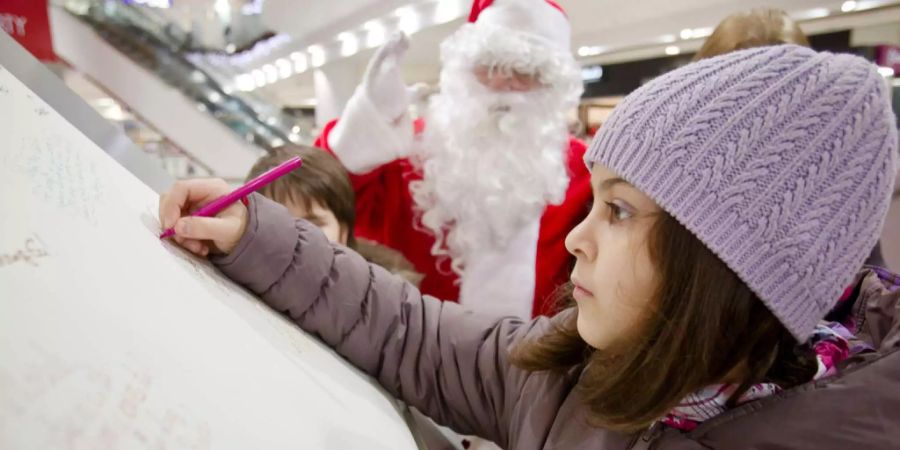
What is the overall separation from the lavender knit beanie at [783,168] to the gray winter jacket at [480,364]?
3.4 inches

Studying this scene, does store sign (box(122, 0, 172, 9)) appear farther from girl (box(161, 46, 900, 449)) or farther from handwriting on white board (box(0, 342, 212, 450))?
handwriting on white board (box(0, 342, 212, 450))

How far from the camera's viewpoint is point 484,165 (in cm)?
152

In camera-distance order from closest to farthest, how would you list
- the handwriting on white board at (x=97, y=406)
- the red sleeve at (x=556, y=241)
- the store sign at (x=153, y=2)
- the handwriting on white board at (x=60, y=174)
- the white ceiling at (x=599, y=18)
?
the handwriting on white board at (x=97, y=406) < the handwriting on white board at (x=60, y=174) < the red sleeve at (x=556, y=241) < the white ceiling at (x=599, y=18) < the store sign at (x=153, y=2)

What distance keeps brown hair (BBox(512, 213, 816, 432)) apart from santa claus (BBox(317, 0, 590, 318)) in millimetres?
700

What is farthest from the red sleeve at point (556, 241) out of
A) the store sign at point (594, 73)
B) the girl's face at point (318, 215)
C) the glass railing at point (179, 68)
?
the store sign at point (594, 73)

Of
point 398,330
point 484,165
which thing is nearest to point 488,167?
point 484,165

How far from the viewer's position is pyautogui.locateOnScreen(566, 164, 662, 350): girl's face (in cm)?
61

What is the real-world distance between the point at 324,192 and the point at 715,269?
2.67ft

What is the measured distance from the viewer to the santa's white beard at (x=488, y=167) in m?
1.44

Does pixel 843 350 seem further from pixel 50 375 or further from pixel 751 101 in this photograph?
pixel 50 375

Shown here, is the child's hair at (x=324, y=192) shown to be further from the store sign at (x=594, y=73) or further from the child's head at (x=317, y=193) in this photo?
the store sign at (x=594, y=73)

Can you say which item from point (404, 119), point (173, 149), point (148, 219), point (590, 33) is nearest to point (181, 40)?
point (173, 149)

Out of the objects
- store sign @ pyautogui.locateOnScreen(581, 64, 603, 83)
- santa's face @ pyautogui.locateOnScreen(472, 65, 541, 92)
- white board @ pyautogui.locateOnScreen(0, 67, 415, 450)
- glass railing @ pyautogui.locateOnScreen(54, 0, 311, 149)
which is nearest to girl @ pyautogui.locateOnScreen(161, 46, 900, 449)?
white board @ pyautogui.locateOnScreen(0, 67, 415, 450)

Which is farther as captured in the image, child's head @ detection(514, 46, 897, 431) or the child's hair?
the child's hair
